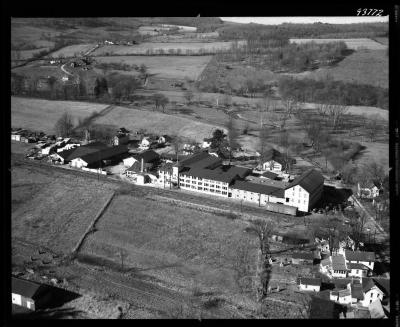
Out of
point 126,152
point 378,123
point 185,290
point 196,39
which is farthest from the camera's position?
point 196,39

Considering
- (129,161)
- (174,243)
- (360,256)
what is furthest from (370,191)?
(129,161)

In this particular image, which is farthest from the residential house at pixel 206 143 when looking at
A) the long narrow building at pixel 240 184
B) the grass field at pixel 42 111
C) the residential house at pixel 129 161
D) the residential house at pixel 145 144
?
the grass field at pixel 42 111

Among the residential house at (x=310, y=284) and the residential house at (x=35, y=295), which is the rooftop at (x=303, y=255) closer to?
the residential house at (x=310, y=284)

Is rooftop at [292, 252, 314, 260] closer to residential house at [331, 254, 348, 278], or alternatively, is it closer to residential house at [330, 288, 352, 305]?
residential house at [331, 254, 348, 278]

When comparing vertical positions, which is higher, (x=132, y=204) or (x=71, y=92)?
(x=71, y=92)

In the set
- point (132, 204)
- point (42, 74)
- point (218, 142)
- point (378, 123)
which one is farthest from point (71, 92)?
point (378, 123)
